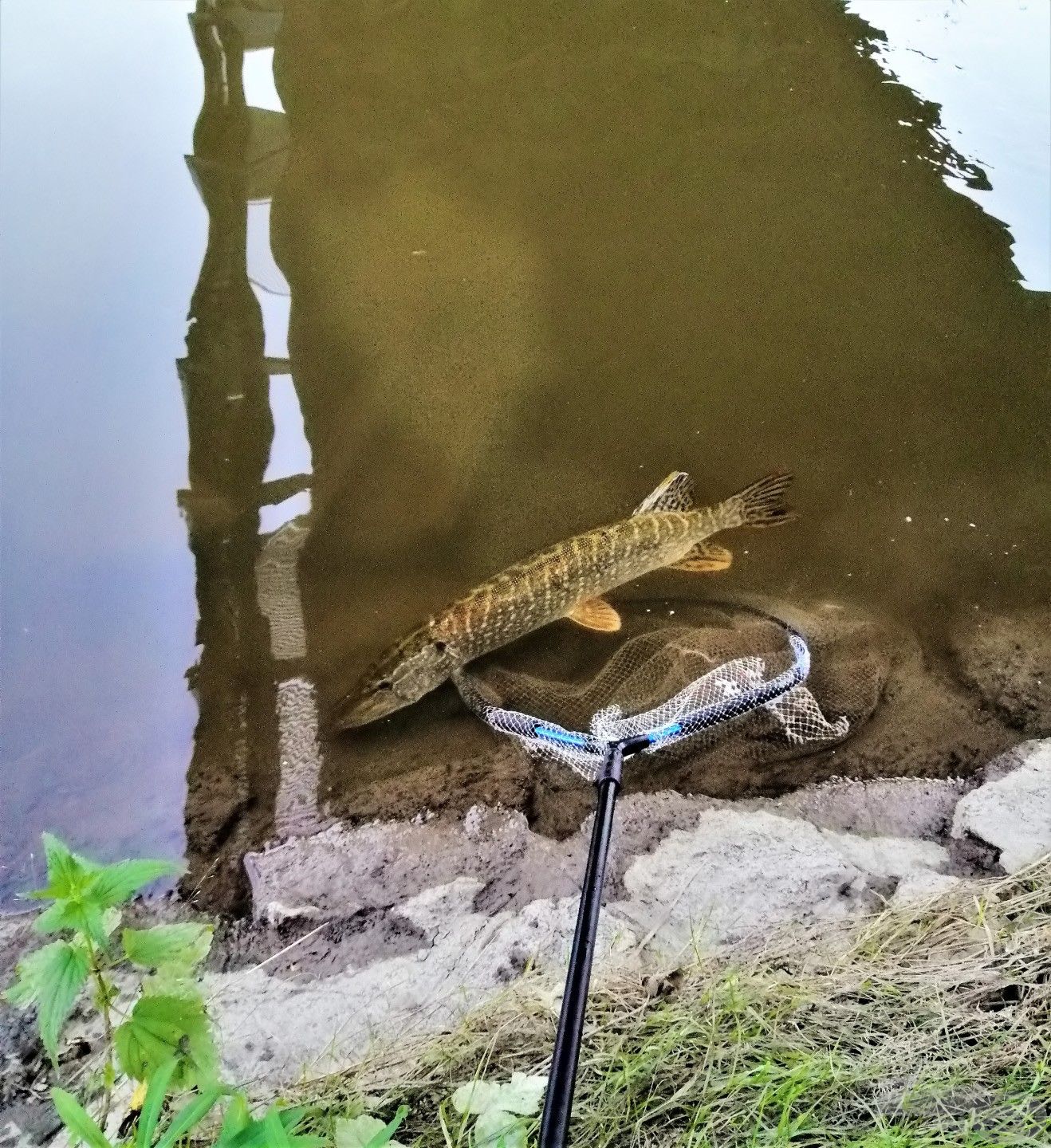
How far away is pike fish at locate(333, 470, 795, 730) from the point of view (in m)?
3.36

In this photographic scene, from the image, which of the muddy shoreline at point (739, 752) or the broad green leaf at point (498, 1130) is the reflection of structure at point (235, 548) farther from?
the broad green leaf at point (498, 1130)

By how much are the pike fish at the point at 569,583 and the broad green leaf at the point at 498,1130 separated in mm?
1576

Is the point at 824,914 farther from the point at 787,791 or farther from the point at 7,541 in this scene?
the point at 7,541

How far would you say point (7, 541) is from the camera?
350 centimetres

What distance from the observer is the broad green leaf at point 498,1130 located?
185 cm

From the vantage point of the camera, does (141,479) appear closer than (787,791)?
No

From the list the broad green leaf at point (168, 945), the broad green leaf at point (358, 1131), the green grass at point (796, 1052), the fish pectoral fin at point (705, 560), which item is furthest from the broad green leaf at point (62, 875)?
the fish pectoral fin at point (705, 560)

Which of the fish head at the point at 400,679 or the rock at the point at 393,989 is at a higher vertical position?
the fish head at the point at 400,679

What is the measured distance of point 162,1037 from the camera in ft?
5.50

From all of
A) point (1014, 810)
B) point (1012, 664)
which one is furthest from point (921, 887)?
point (1012, 664)

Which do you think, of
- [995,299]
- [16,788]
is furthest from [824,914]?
[995,299]

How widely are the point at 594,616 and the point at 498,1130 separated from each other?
2.04 meters

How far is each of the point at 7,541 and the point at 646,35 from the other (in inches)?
186

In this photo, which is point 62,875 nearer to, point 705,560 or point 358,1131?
point 358,1131
